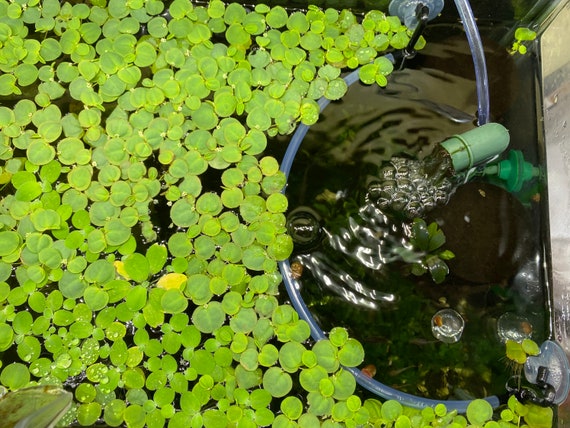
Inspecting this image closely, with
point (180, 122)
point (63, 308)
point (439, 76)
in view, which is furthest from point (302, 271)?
point (439, 76)

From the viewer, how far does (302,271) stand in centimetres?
186

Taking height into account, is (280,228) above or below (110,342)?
above

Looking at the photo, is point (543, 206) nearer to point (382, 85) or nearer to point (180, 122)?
point (382, 85)

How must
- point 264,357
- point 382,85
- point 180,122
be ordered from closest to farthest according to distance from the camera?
point 264,357 → point 180,122 → point 382,85

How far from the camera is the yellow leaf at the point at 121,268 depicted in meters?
1.73

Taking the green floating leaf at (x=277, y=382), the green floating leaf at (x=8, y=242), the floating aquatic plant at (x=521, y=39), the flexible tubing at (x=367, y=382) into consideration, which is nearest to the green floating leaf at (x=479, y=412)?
the flexible tubing at (x=367, y=382)

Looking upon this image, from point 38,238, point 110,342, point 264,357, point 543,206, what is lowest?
point 110,342

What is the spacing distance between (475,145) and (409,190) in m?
0.28

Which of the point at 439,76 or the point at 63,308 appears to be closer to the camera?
the point at 63,308

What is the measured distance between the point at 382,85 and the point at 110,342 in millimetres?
1332

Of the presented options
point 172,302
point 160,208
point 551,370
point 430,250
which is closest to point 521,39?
point 430,250

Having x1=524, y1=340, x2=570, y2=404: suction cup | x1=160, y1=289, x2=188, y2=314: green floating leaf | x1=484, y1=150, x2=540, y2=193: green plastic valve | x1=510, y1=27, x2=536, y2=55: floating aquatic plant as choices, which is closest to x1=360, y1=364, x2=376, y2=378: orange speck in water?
x1=524, y1=340, x2=570, y2=404: suction cup

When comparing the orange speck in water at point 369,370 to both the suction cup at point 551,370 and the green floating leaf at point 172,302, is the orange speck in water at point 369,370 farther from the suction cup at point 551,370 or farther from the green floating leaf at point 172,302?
the green floating leaf at point 172,302

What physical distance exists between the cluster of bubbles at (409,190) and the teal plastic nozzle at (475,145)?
0.12 meters
